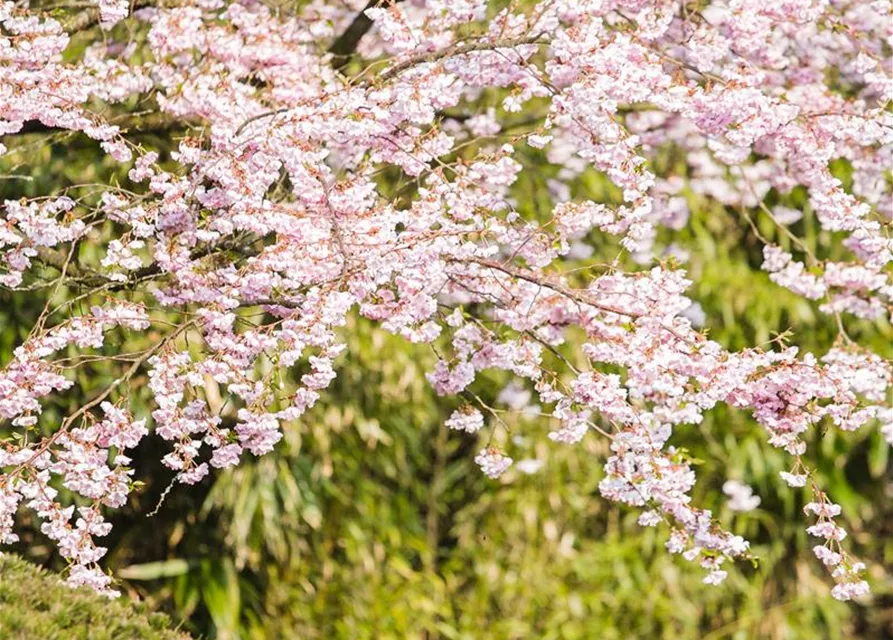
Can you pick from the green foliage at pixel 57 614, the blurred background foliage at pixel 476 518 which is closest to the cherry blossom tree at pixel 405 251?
the green foliage at pixel 57 614

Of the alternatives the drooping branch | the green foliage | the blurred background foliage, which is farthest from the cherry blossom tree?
the blurred background foliage

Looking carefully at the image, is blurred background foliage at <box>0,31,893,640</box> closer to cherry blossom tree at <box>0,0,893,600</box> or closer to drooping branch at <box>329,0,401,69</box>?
drooping branch at <box>329,0,401,69</box>

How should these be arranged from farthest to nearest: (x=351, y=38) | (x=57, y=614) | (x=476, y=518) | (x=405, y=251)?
1. (x=476, y=518)
2. (x=351, y=38)
3. (x=57, y=614)
4. (x=405, y=251)

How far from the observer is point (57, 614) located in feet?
12.6

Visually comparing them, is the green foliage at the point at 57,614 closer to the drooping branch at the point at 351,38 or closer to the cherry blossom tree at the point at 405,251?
the cherry blossom tree at the point at 405,251

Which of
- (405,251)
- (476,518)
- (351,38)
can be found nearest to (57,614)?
(405,251)

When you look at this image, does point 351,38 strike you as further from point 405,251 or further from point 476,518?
point 476,518

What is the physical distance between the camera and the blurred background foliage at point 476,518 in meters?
6.96

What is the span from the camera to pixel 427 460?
7785 mm

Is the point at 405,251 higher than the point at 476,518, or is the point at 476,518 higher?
the point at 405,251

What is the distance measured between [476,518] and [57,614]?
4079mm

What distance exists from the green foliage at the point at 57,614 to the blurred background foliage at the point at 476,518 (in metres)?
2.44

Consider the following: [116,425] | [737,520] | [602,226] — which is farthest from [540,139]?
[737,520]

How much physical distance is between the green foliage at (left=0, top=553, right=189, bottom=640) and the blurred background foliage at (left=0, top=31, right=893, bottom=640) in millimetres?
2438
